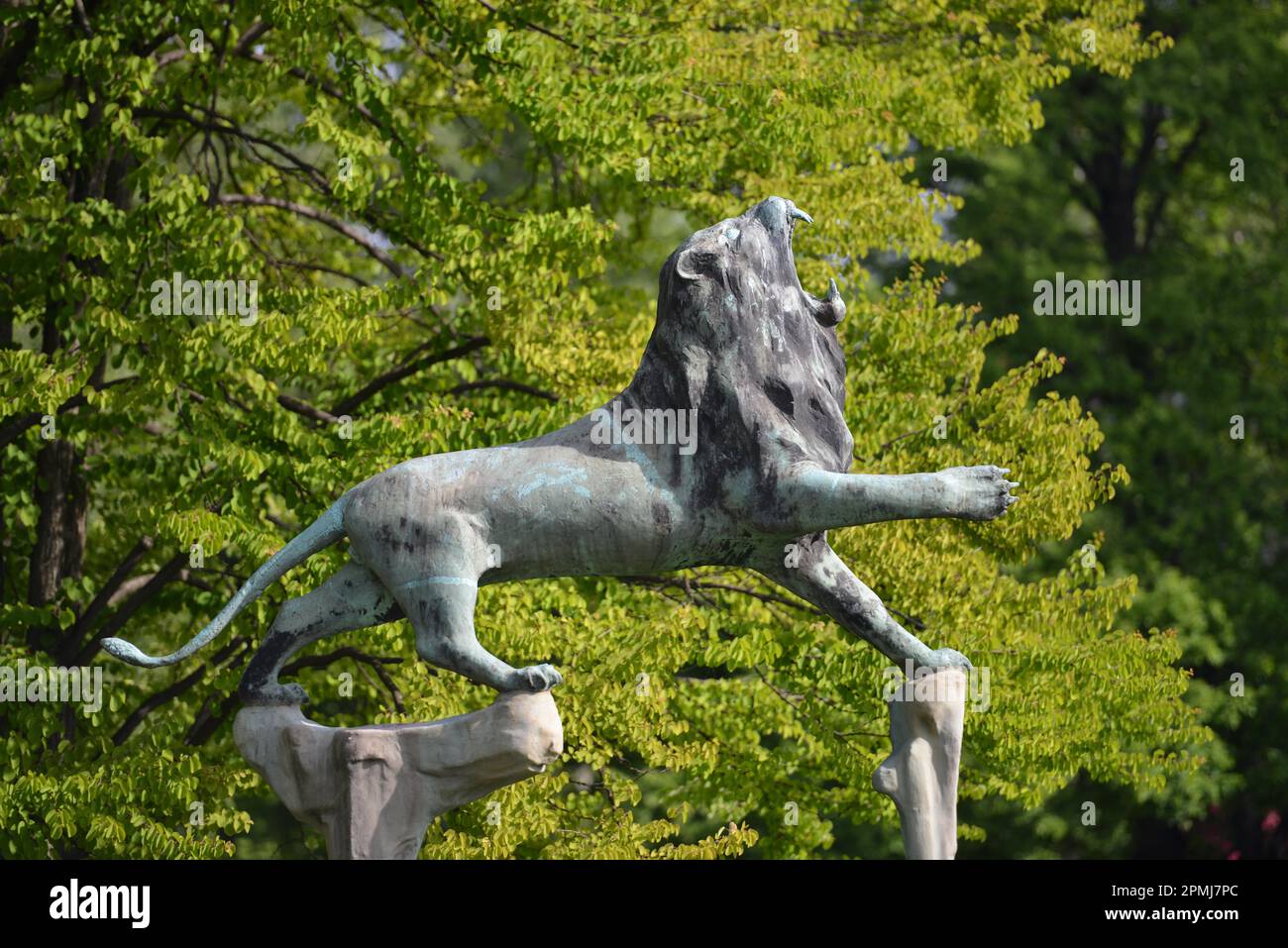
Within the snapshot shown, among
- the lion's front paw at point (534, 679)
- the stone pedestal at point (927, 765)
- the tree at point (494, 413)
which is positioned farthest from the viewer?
the tree at point (494, 413)

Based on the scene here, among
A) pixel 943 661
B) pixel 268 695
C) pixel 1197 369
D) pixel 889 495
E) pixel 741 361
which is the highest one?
pixel 1197 369

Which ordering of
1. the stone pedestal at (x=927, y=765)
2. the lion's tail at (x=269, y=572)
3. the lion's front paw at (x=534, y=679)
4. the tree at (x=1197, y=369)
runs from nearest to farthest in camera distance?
the lion's front paw at (x=534, y=679), the stone pedestal at (x=927, y=765), the lion's tail at (x=269, y=572), the tree at (x=1197, y=369)

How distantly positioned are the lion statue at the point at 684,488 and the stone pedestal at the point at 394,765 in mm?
164

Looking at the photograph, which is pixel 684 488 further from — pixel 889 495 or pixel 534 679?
pixel 534 679

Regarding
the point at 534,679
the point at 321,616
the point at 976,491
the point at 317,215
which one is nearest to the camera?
the point at 976,491

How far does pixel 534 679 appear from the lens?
6570 mm

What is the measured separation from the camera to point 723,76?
11922 mm

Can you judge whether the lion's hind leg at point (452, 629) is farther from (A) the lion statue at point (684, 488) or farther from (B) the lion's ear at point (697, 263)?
(B) the lion's ear at point (697, 263)

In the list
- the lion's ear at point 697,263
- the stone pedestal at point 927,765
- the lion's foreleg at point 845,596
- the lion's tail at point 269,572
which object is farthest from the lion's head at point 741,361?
the lion's tail at point 269,572

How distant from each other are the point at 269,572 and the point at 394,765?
2.80ft

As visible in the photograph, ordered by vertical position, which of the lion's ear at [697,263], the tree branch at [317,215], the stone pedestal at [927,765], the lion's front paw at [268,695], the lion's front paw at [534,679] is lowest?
the stone pedestal at [927,765]

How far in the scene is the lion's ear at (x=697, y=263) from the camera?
6781mm

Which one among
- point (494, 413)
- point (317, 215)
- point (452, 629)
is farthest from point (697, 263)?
point (317, 215)

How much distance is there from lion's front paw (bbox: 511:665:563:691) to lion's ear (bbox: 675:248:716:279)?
143cm
